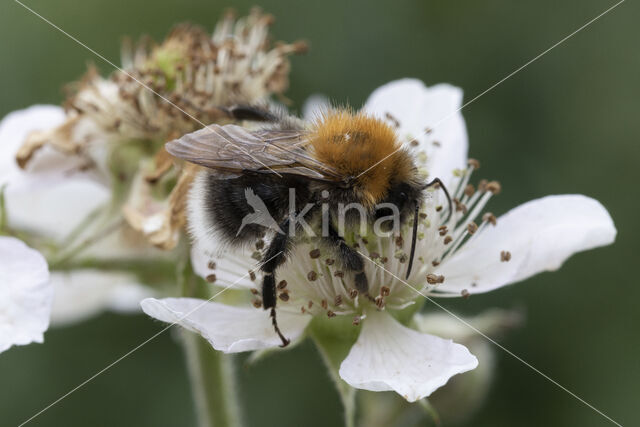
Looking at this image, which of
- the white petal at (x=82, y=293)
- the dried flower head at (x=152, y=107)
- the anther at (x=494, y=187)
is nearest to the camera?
the anther at (x=494, y=187)

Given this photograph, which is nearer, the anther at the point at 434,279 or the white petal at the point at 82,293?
the anther at the point at 434,279

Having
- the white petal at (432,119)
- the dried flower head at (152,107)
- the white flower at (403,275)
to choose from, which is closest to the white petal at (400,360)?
the white flower at (403,275)

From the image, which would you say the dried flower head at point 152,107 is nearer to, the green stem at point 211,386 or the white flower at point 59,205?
the white flower at point 59,205

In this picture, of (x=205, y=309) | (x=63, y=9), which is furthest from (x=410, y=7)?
(x=205, y=309)

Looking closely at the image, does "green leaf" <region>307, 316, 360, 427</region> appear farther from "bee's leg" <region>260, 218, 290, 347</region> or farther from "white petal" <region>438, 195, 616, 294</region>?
"white petal" <region>438, 195, 616, 294</region>

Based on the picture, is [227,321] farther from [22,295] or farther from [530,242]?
[530,242]

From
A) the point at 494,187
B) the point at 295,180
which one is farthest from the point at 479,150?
the point at 295,180

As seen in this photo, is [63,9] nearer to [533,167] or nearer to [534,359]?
[533,167]
